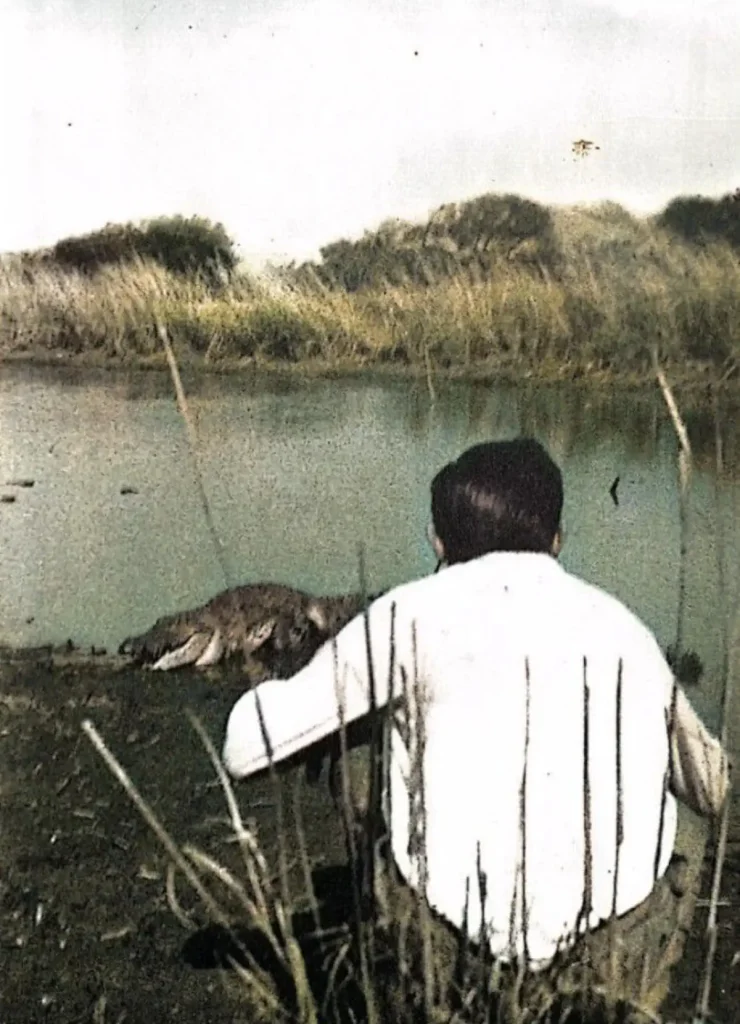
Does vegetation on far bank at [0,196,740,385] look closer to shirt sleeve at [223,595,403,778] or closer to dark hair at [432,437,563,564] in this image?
dark hair at [432,437,563,564]

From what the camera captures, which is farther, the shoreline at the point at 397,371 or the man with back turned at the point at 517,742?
the shoreline at the point at 397,371

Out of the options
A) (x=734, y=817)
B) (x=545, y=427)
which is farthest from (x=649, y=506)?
(x=734, y=817)

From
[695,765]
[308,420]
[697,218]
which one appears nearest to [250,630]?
[308,420]

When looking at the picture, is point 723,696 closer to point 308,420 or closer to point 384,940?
point 384,940

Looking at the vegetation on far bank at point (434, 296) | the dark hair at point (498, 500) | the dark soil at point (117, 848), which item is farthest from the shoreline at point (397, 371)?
the dark soil at point (117, 848)

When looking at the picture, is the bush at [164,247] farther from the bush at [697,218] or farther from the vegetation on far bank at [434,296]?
the bush at [697,218]

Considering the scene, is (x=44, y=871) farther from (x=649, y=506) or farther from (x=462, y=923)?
(x=649, y=506)

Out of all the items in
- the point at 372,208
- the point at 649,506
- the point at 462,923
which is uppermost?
the point at 372,208
